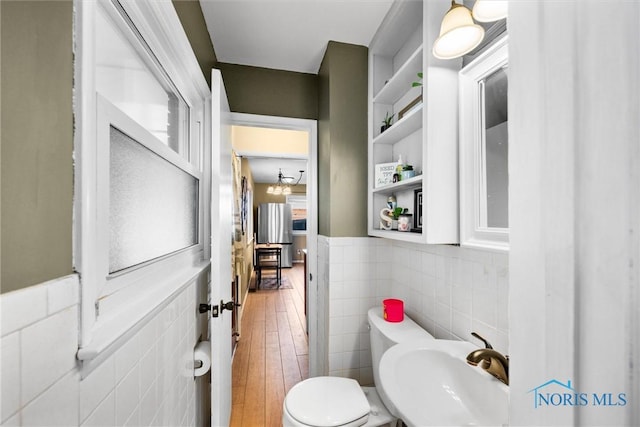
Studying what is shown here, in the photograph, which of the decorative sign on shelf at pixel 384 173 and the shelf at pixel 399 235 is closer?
the shelf at pixel 399 235

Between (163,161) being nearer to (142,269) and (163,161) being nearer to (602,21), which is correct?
(142,269)

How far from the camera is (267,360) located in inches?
98.0

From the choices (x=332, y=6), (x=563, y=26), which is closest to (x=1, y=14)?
(x=563, y=26)

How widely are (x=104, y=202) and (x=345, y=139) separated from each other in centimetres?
141

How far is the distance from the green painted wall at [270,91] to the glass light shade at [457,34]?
1223mm

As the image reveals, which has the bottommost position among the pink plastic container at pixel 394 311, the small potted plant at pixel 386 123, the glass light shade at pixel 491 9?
the pink plastic container at pixel 394 311

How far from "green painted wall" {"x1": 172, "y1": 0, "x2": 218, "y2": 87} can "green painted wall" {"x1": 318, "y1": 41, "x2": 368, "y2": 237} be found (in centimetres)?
75

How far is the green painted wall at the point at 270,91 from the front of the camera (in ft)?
6.45

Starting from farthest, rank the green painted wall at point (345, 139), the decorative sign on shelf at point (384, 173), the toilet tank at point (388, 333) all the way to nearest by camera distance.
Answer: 1. the green painted wall at point (345, 139)
2. the decorative sign on shelf at point (384, 173)
3. the toilet tank at point (388, 333)

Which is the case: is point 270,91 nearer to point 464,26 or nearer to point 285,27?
point 285,27

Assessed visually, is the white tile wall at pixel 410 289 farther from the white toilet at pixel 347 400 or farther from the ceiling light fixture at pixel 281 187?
the ceiling light fixture at pixel 281 187

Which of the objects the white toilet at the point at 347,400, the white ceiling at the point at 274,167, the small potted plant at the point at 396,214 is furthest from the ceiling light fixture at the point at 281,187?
the white toilet at the point at 347,400

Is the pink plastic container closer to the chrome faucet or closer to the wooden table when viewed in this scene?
the chrome faucet

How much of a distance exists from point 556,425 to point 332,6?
1798 millimetres
